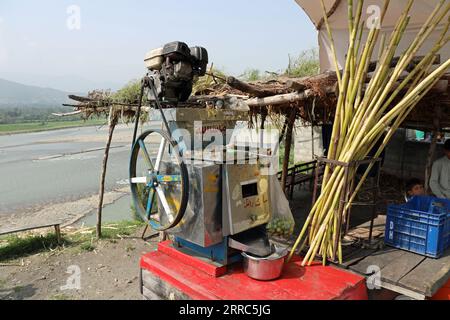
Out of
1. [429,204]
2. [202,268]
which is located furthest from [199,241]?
[429,204]

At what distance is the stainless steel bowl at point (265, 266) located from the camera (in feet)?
9.77

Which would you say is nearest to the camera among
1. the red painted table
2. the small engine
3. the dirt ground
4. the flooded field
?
the red painted table

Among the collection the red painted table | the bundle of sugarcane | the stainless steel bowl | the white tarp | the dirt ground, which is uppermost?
the white tarp

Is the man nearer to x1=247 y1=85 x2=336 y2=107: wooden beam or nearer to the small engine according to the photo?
x1=247 y1=85 x2=336 y2=107: wooden beam

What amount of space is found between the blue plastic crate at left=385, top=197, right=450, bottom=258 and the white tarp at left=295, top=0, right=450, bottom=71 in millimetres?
2847

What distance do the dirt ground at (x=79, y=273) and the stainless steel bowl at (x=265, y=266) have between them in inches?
127

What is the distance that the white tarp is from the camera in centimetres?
521

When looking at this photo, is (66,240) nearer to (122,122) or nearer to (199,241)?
(122,122)

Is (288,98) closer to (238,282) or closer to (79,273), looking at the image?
(238,282)

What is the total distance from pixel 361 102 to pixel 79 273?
608cm

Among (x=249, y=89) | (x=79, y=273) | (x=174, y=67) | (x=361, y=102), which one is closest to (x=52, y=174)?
(x=79, y=273)

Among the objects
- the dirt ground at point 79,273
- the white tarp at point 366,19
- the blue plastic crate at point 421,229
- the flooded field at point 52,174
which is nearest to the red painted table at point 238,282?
the blue plastic crate at point 421,229

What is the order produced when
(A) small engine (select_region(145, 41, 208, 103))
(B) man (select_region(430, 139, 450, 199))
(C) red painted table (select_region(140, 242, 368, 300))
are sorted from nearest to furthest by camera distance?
(C) red painted table (select_region(140, 242, 368, 300)) < (A) small engine (select_region(145, 41, 208, 103)) < (B) man (select_region(430, 139, 450, 199))

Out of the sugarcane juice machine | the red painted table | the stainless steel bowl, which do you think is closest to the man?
the red painted table
